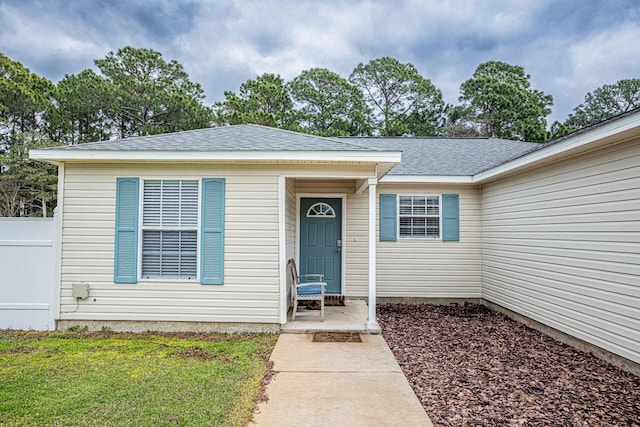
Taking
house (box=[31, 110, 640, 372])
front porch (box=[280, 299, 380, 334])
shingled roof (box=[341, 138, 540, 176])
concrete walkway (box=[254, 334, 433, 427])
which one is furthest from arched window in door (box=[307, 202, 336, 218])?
concrete walkway (box=[254, 334, 433, 427])

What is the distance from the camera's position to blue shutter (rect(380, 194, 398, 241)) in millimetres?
7316

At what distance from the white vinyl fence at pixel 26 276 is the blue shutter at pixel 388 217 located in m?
5.48

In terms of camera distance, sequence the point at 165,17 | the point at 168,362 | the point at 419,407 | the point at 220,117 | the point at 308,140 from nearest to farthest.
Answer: the point at 419,407
the point at 168,362
the point at 308,140
the point at 165,17
the point at 220,117

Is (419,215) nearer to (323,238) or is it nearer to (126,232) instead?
(323,238)

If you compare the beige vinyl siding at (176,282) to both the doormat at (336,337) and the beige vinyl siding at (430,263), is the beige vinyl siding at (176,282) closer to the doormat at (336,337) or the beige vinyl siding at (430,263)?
the doormat at (336,337)

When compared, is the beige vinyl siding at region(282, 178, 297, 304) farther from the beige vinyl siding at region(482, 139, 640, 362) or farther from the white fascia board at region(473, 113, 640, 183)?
the beige vinyl siding at region(482, 139, 640, 362)

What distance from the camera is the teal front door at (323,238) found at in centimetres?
716

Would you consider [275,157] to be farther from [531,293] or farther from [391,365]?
[531,293]

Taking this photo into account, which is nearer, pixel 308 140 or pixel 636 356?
pixel 636 356

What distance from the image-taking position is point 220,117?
19.0 metres

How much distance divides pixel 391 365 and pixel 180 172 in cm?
373

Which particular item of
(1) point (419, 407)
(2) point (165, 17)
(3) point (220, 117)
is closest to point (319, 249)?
(1) point (419, 407)

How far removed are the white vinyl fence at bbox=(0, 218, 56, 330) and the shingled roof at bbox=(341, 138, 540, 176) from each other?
5838mm

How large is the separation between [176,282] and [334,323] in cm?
234
